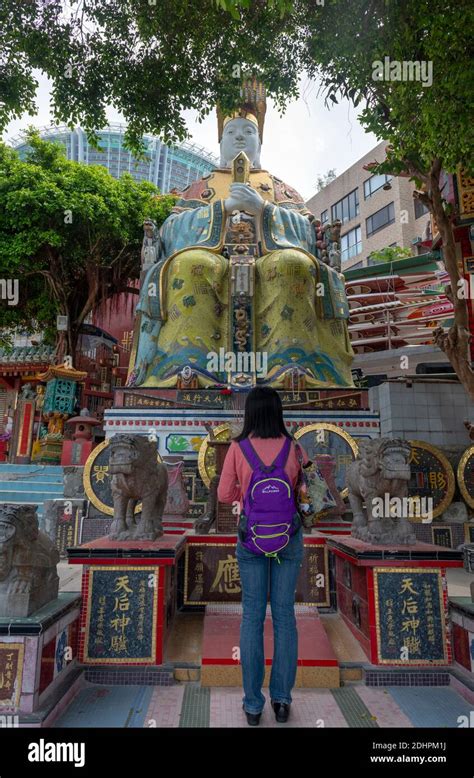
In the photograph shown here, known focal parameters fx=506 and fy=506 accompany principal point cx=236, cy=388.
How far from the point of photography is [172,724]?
8.46ft

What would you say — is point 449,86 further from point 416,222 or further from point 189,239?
point 416,222

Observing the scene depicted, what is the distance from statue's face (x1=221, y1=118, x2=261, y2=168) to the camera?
13.3 m

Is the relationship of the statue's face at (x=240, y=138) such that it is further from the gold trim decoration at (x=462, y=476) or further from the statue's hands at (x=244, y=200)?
the gold trim decoration at (x=462, y=476)

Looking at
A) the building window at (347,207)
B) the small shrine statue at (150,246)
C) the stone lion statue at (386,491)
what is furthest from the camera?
the building window at (347,207)

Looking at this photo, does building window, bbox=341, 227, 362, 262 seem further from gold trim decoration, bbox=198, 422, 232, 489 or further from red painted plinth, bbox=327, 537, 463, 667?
red painted plinth, bbox=327, 537, 463, 667

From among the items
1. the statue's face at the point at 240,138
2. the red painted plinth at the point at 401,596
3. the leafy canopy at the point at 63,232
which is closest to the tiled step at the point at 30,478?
the leafy canopy at the point at 63,232

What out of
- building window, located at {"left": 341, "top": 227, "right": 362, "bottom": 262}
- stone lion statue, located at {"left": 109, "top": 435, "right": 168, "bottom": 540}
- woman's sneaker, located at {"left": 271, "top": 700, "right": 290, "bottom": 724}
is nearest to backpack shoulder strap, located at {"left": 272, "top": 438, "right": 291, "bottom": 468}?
woman's sneaker, located at {"left": 271, "top": 700, "right": 290, "bottom": 724}

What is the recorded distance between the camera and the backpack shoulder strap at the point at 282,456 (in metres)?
2.53

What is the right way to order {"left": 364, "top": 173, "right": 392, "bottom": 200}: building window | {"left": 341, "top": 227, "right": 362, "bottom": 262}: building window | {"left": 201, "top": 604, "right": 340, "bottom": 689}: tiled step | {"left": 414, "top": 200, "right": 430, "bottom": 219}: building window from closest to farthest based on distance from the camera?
{"left": 201, "top": 604, "right": 340, "bottom": 689}: tiled step, {"left": 414, "top": 200, "right": 430, "bottom": 219}: building window, {"left": 364, "top": 173, "right": 392, "bottom": 200}: building window, {"left": 341, "top": 227, "right": 362, "bottom": 262}: building window

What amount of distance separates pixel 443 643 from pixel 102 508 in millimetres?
4713

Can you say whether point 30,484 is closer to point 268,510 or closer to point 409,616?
point 409,616

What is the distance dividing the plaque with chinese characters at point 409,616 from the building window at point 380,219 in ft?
75.8

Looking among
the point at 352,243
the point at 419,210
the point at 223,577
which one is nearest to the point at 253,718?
the point at 223,577

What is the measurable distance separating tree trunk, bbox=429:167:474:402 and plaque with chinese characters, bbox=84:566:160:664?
4.39 m
